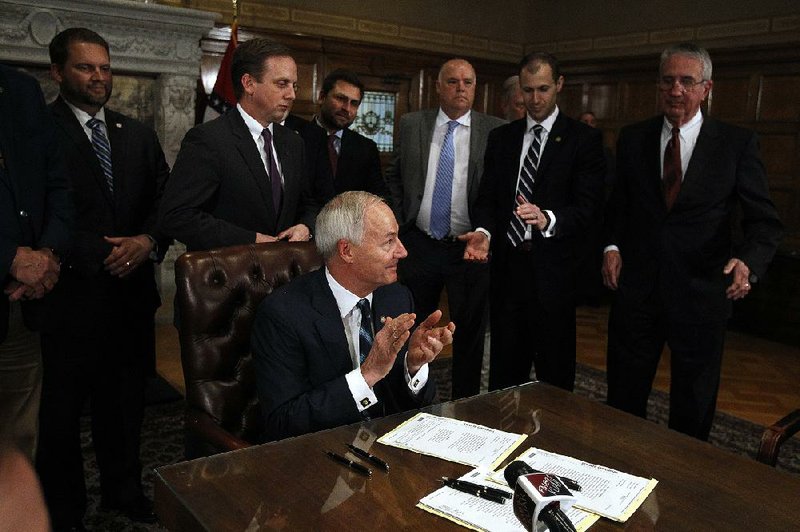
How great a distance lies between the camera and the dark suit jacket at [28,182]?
2.18m

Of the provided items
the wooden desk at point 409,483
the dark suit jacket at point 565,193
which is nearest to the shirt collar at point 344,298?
the wooden desk at point 409,483

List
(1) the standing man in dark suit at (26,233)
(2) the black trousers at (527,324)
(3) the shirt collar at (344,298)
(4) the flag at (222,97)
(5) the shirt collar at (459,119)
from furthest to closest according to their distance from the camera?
(4) the flag at (222,97), (5) the shirt collar at (459,119), (2) the black trousers at (527,324), (1) the standing man in dark suit at (26,233), (3) the shirt collar at (344,298)

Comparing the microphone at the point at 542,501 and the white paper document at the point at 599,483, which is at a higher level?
the microphone at the point at 542,501

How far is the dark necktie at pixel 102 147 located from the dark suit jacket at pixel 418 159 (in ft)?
4.60

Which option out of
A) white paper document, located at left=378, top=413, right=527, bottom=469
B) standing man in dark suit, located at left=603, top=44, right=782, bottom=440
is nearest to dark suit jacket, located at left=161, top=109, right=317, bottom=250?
white paper document, located at left=378, top=413, right=527, bottom=469

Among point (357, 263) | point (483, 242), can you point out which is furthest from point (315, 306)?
point (483, 242)

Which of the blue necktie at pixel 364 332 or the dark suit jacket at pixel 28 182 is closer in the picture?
the blue necktie at pixel 364 332

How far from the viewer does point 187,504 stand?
1.21 metres

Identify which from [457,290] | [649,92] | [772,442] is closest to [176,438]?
[457,290]

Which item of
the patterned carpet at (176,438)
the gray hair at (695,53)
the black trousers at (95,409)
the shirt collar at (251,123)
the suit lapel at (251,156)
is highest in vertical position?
the gray hair at (695,53)

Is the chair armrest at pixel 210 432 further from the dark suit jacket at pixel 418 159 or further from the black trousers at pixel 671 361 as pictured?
the dark suit jacket at pixel 418 159

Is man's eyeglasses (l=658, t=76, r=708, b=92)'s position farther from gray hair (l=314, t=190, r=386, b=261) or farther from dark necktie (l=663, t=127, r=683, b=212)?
gray hair (l=314, t=190, r=386, b=261)

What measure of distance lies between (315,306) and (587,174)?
64.6 inches

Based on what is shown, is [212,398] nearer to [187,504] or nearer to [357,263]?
[357,263]
